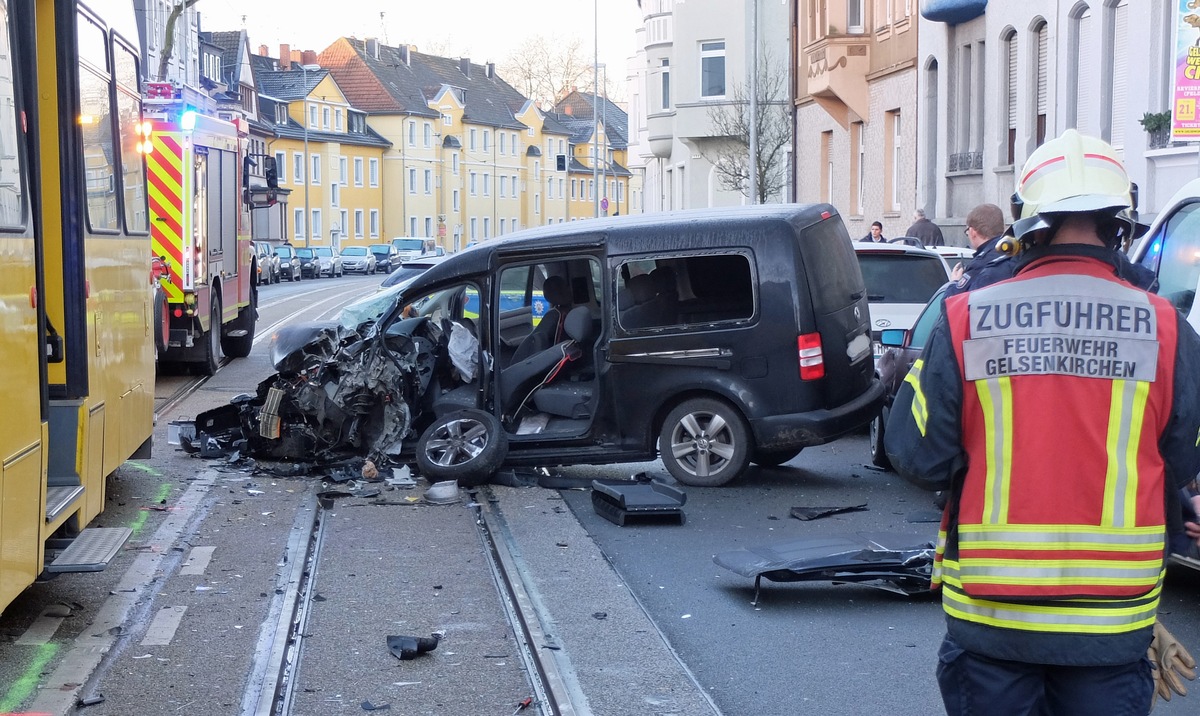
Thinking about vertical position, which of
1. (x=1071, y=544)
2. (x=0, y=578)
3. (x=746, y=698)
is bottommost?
(x=746, y=698)

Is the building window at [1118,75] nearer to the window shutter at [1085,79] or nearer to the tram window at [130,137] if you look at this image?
the window shutter at [1085,79]

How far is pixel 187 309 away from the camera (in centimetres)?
1688

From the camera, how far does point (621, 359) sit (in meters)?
10.2

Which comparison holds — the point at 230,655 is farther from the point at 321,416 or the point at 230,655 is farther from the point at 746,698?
the point at 321,416

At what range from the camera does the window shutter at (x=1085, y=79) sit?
21.2 metres

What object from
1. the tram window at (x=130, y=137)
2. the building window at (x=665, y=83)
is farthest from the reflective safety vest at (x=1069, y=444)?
the building window at (x=665, y=83)

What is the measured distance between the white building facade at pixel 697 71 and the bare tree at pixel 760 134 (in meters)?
0.45

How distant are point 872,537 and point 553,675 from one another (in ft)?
8.57

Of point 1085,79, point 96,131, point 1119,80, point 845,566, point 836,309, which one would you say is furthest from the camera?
point 1085,79

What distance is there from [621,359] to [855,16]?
25425 mm

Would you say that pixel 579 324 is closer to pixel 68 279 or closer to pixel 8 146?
pixel 68 279

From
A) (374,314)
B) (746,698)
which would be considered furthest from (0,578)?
(374,314)

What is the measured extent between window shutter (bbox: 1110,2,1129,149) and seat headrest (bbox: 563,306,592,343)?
39.5ft

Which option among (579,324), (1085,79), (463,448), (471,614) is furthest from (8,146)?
(1085,79)
